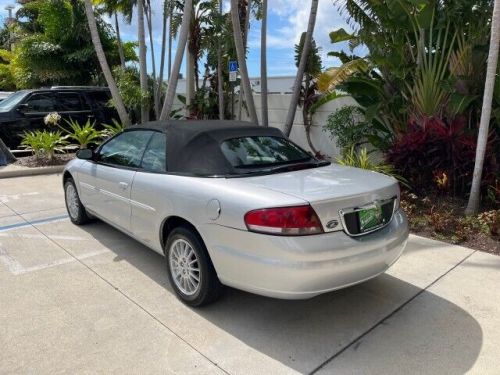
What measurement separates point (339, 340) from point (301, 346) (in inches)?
11.9

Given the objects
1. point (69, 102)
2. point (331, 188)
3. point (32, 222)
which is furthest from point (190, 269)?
point (69, 102)

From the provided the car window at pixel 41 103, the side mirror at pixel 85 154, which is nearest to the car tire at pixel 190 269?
the side mirror at pixel 85 154

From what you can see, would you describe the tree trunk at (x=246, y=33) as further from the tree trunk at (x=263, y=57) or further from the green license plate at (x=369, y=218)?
the green license plate at (x=369, y=218)

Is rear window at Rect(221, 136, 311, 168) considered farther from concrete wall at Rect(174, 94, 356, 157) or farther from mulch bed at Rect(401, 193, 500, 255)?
concrete wall at Rect(174, 94, 356, 157)

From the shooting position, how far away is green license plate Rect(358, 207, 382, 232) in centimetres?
331

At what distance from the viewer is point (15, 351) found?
3139 millimetres

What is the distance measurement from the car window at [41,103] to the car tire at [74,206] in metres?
6.50

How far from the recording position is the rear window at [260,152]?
391 centimetres

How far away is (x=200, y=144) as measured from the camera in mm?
3945

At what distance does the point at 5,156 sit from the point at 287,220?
376 inches

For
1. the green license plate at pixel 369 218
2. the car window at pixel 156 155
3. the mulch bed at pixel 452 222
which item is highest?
the car window at pixel 156 155

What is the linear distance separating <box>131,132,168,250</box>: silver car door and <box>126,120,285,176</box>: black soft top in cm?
13

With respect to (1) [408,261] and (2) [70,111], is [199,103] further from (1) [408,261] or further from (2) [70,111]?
(1) [408,261]

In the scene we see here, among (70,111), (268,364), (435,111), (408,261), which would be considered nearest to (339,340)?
(268,364)
